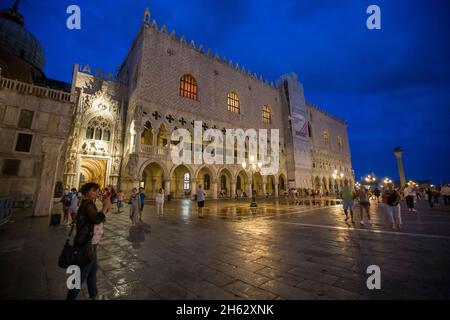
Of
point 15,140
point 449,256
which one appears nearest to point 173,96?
point 15,140

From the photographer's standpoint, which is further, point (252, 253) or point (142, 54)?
point (142, 54)

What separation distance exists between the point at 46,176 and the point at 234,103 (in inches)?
898

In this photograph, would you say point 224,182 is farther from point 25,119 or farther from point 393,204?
point 393,204

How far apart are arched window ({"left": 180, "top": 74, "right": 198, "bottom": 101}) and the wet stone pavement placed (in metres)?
19.9

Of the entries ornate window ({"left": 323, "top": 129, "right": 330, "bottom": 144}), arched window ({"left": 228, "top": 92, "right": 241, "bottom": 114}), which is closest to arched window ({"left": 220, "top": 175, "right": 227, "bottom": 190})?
arched window ({"left": 228, "top": 92, "right": 241, "bottom": 114})

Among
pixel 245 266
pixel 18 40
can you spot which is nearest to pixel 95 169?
pixel 18 40

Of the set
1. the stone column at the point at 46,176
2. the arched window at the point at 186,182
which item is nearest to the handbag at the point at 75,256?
the stone column at the point at 46,176

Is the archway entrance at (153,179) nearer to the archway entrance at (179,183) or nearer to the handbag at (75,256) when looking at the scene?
the archway entrance at (179,183)

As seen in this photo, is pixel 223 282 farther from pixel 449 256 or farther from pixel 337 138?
pixel 337 138

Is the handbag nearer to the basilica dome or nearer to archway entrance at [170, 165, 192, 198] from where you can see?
archway entrance at [170, 165, 192, 198]

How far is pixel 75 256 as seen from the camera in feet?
6.21

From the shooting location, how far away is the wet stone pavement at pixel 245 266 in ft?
7.35

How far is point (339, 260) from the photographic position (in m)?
3.20

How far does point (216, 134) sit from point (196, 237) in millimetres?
19049
